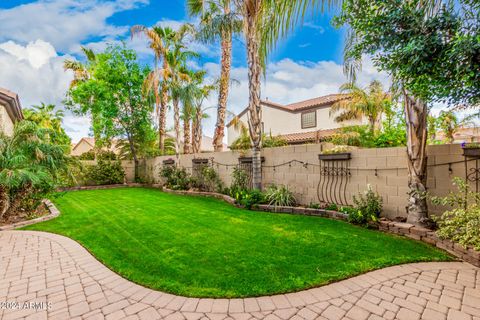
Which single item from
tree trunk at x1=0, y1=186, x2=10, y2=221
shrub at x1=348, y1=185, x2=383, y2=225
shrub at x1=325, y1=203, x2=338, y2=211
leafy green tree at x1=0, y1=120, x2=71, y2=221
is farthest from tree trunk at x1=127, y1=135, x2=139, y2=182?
shrub at x1=348, y1=185, x2=383, y2=225

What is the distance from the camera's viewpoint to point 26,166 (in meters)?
6.17

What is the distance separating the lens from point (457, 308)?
236cm

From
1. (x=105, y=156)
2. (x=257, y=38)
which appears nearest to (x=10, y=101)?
(x=105, y=156)

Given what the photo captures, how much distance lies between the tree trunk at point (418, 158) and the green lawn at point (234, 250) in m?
0.70

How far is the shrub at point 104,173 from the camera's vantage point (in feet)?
47.3

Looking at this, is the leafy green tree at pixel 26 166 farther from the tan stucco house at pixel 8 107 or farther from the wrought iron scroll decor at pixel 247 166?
the wrought iron scroll decor at pixel 247 166

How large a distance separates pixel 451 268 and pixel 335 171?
322cm

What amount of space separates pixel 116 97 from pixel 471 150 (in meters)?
16.6

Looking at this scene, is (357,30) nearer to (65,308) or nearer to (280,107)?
(65,308)

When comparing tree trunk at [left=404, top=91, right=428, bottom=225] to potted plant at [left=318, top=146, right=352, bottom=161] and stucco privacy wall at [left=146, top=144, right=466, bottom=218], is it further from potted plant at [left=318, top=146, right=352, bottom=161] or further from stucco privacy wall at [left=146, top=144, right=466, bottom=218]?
potted plant at [left=318, top=146, right=352, bottom=161]

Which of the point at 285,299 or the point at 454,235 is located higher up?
the point at 454,235

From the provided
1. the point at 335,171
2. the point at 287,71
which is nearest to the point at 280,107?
the point at 287,71

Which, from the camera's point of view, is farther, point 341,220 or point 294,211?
point 294,211

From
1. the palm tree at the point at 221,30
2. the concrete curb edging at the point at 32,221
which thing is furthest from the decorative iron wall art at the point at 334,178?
the concrete curb edging at the point at 32,221
